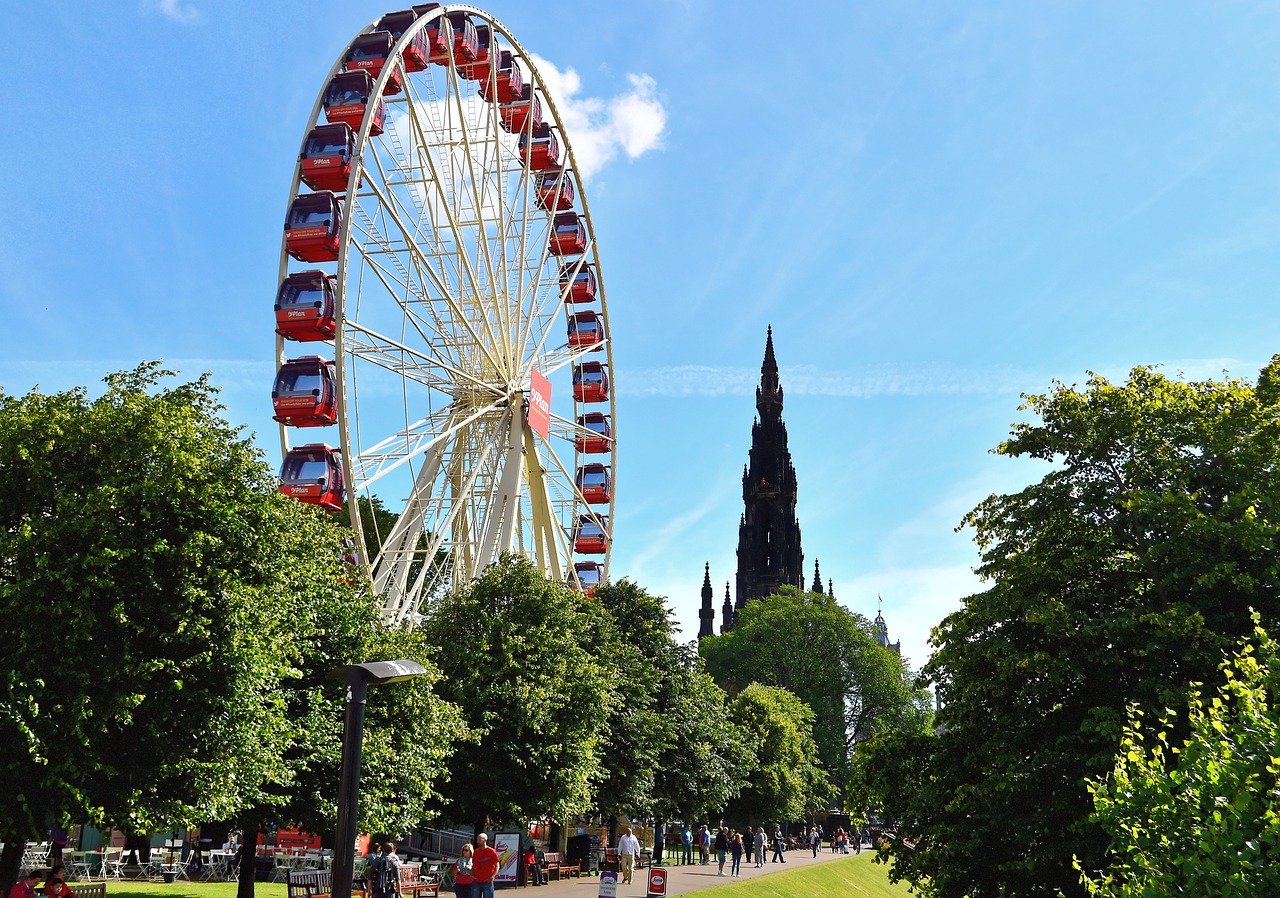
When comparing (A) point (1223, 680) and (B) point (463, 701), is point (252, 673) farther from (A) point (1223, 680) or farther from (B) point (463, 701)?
(A) point (1223, 680)

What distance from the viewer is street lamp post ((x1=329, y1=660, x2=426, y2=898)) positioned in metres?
11.8

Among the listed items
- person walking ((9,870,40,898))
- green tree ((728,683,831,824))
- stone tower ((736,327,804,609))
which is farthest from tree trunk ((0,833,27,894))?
stone tower ((736,327,804,609))

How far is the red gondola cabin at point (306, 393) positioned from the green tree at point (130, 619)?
12.4 m

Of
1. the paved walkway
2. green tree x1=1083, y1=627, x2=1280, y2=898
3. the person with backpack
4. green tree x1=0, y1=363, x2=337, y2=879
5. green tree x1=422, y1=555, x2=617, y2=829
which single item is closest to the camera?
green tree x1=1083, y1=627, x2=1280, y2=898

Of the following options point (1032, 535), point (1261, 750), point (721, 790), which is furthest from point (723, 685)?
point (1261, 750)

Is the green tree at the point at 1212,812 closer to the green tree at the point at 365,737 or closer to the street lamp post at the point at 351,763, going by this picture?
the street lamp post at the point at 351,763

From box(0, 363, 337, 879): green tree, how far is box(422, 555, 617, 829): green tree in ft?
32.7

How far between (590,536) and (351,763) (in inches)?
1330

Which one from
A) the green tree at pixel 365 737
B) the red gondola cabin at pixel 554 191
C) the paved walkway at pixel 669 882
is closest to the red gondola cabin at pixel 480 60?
the red gondola cabin at pixel 554 191

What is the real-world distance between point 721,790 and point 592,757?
15033mm

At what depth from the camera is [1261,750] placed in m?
7.55

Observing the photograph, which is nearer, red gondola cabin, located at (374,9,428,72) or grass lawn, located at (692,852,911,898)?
grass lawn, located at (692,852,911,898)

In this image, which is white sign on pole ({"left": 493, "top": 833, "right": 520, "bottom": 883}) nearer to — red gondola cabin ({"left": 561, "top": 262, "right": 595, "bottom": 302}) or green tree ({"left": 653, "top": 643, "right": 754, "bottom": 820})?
green tree ({"left": 653, "top": 643, "right": 754, "bottom": 820})

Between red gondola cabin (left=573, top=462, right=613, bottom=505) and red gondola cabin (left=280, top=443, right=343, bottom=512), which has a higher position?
red gondola cabin (left=573, top=462, right=613, bottom=505)
